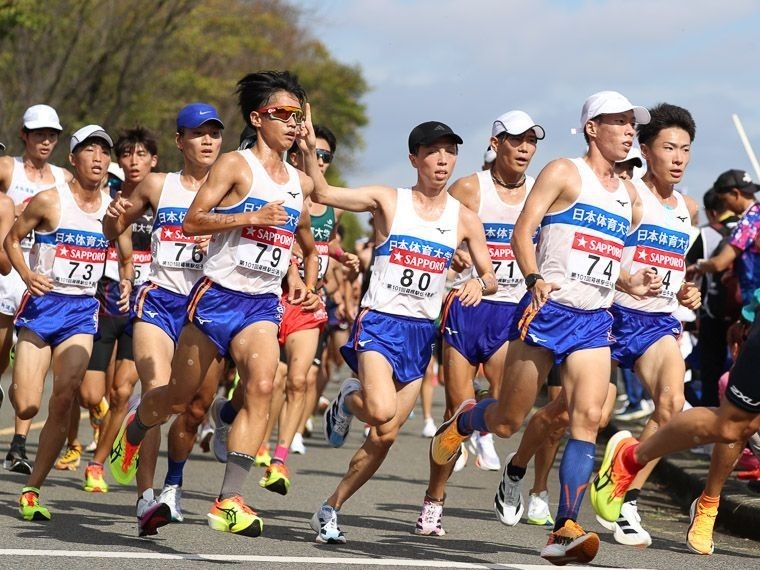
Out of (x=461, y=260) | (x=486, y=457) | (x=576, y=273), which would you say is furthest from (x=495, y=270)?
(x=486, y=457)

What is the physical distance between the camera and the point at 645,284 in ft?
29.2

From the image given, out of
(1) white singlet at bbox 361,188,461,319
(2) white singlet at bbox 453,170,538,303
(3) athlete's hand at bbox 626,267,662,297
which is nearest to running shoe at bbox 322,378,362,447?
(1) white singlet at bbox 361,188,461,319

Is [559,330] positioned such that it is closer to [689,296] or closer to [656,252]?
[689,296]

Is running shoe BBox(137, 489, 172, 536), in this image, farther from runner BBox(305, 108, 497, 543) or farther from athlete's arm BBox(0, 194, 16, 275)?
athlete's arm BBox(0, 194, 16, 275)

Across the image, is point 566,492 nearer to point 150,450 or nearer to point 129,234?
point 150,450

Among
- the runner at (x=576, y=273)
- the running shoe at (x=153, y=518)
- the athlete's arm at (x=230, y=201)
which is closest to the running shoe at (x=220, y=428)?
the running shoe at (x=153, y=518)

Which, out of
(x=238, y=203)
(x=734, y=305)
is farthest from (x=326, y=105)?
(x=238, y=203)

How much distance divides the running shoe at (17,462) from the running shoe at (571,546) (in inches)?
181

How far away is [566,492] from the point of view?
25.5 ft

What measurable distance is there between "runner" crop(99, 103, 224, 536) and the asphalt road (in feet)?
2.18

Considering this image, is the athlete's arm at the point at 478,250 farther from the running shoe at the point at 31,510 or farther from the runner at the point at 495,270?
the running shoe at the point at 31,510

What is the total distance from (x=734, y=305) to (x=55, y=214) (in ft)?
18.2

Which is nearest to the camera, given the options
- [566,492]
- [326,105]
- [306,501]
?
[566,492]

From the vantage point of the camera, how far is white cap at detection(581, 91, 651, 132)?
840cm
